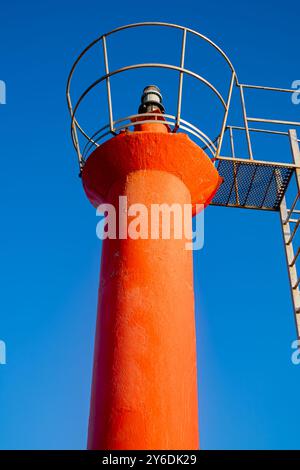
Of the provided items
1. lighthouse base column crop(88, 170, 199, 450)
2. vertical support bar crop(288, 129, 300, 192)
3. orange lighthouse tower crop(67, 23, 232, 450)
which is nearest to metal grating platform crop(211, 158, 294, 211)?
vertical support bar crop(288, 129, 300, 192)

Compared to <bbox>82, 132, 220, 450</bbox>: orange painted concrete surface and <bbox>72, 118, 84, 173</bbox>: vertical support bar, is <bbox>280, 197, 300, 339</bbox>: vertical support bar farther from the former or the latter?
<bbox>72, 118, 84, 173</bbox>: vertical support bar

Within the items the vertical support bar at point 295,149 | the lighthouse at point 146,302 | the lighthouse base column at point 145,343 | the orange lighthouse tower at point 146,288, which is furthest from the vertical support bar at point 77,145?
the vertical support bar at point 295,149

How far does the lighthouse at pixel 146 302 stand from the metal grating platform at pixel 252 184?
1.93 meters

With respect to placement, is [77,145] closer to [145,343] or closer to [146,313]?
[146,313]

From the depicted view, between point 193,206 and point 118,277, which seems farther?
point 193,206

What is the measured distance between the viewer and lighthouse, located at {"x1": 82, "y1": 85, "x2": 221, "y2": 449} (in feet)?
18.2

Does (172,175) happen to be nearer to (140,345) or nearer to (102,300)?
(102,300)

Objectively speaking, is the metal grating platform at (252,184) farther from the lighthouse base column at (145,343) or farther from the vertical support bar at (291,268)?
the lighthouse base column at (145,343)

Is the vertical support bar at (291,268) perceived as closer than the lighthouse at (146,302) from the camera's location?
No

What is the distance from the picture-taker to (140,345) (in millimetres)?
→ 5875

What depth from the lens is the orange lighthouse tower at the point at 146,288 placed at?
5559 mm

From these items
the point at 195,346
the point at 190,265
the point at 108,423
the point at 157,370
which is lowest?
the point at 108,423

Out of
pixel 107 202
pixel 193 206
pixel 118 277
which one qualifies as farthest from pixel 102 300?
pixel 193 206
